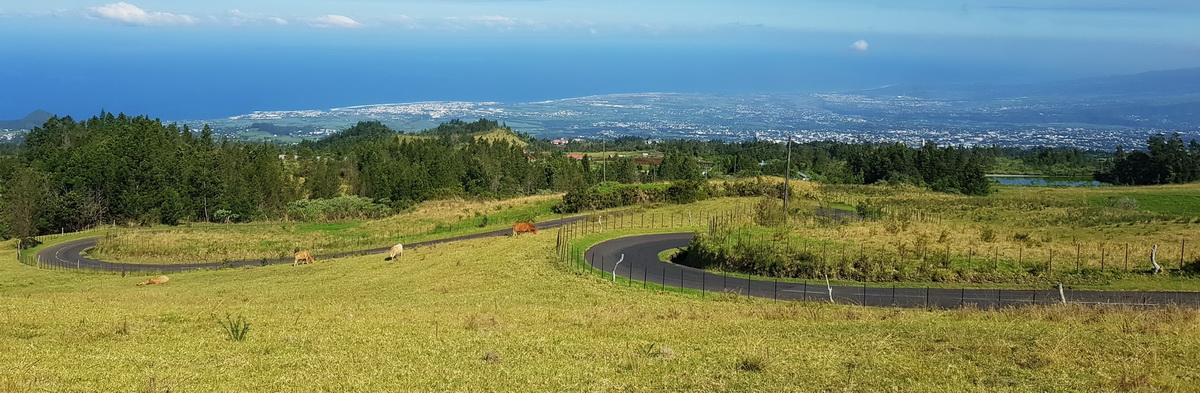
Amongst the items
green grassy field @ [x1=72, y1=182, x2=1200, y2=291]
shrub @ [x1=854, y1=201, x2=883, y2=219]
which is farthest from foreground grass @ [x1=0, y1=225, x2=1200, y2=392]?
shrub @ [x1=854, y1=201, x2=883, y2=219]

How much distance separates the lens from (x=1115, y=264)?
25.2 metres

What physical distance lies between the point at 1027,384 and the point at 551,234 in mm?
30364

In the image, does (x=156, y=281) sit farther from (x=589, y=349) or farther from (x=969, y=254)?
(x=969, y=254)

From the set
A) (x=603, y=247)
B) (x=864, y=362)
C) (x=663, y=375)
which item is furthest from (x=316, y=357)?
(x=603, y=247)

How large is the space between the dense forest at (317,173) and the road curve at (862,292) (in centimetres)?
2510

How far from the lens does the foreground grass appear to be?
905cm

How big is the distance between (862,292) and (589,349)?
14.7m

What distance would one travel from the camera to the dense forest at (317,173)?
5981 centimetres

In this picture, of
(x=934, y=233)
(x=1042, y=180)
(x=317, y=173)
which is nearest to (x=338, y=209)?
(x=317, y=173)

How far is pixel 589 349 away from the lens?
11289 millimetres

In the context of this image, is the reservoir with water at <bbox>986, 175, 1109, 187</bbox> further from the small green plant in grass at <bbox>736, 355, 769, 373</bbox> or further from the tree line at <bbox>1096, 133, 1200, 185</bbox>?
the small green plant in grass at <bbox>736, 355, 769, 373</bbox>

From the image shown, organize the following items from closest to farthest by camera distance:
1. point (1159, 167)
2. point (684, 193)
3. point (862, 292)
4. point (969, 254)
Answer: point (862, 292)
point (969, 254)
point (684, 193)
point (1159, 167)

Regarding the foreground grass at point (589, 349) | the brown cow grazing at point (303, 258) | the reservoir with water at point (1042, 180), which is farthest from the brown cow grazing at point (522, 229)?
the reservoir with water at point (1042, 180)

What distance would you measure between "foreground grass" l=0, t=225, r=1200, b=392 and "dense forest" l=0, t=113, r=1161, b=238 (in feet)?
130
